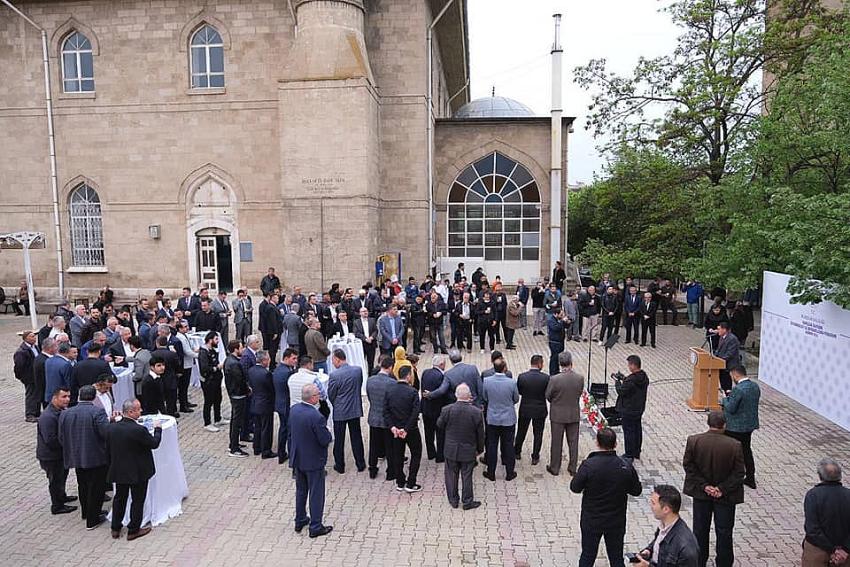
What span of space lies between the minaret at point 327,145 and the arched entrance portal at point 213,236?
10.9 ft

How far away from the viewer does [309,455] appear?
634 cm

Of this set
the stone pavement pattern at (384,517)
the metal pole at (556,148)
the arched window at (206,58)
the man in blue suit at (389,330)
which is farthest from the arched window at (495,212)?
the stone pavement pattern at (384,517)

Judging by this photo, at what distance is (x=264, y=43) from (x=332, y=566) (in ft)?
61.0

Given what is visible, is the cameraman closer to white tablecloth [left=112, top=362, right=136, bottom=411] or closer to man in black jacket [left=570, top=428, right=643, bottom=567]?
man in black jacket [left=570, top=428, right=643, bottom=567]

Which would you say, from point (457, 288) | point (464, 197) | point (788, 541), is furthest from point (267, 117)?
point (788, 541)

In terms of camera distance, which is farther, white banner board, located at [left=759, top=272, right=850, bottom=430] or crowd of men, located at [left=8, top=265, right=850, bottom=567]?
white banner board, located at [left=759, top=272, right=850, bottom=430]

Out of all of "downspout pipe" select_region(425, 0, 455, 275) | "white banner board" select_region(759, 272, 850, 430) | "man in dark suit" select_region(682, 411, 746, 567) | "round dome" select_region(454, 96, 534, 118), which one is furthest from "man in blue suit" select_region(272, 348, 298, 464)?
"round dome" select_region(454, 96, 534, 118)

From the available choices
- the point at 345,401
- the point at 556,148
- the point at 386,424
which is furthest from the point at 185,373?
the point at 556,148

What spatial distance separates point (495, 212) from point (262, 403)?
17457 millimetres

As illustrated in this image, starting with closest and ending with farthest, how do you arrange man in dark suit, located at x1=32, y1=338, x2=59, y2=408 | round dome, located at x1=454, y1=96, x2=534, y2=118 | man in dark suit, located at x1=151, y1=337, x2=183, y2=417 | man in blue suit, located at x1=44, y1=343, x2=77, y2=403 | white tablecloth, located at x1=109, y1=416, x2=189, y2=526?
white tablecloth, located at x1=109, y1=416, x2=189, y2=526 → man in blue suit, located at x1=44, y1=343, x2=77, y2=403 → man in dark suit, located at x1=32, y1=338, x2=59, y2=408 → man in dark suit, located at x1=151, y1=337, x2=183, y2=417 → round dome, located at x1=454, y1=96, x2=534, y2=118

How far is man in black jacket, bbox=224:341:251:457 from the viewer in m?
8.33

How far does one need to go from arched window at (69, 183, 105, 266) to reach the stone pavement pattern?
13973 mm

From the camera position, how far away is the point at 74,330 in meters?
12.0

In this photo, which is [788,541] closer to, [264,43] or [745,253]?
[745,253]
